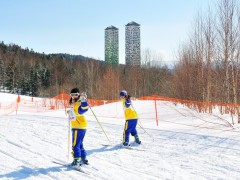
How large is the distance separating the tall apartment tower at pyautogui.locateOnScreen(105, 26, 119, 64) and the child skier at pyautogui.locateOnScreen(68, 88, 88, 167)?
232 ft

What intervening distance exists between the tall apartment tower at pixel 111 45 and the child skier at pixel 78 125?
70785 mm

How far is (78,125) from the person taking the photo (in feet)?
21.7

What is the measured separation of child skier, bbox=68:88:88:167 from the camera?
6.48 m

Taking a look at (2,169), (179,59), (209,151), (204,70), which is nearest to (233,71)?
(204,70)

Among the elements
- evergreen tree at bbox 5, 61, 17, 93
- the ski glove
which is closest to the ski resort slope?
the ski glove

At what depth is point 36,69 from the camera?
270 feet

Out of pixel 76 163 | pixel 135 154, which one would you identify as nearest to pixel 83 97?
pixel 76 163

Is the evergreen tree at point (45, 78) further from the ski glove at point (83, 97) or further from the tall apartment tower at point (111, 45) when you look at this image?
the ski glove at point (83, 97)

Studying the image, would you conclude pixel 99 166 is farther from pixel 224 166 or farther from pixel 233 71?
pixel 233 71

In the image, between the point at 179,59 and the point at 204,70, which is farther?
the point at 179,59

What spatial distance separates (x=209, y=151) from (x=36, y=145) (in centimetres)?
524

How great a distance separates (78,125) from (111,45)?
77239 millimetres

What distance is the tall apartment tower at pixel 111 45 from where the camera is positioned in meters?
79.4

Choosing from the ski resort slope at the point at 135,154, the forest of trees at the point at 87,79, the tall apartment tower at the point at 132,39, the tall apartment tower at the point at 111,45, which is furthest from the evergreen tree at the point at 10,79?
the ski resort slope at the point at 135,154
